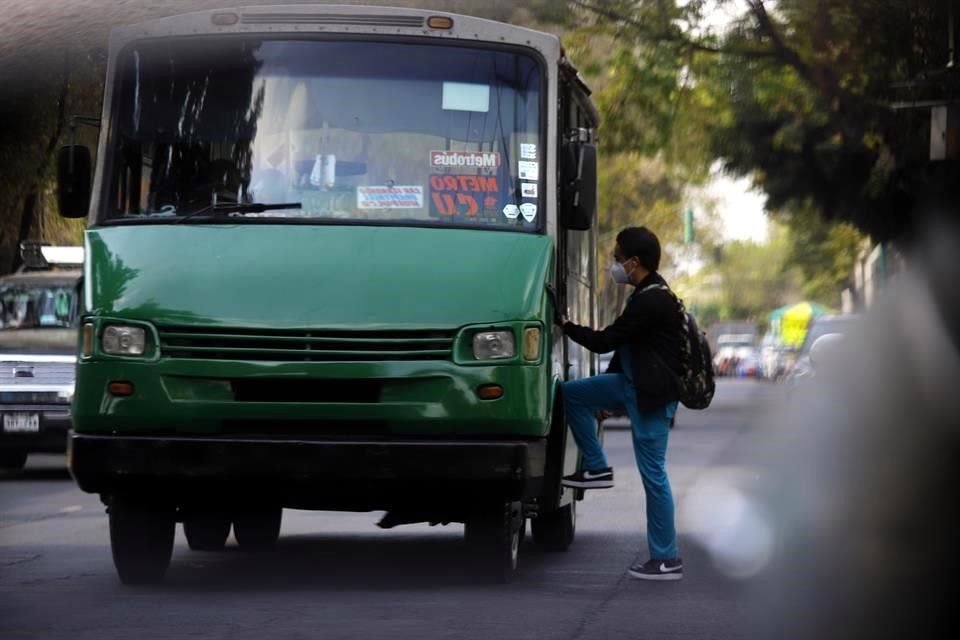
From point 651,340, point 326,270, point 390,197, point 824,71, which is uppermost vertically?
point 824,71

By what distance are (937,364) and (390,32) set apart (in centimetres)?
448

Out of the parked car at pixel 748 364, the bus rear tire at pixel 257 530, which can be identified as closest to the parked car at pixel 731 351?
the parked car at pixel 748 364

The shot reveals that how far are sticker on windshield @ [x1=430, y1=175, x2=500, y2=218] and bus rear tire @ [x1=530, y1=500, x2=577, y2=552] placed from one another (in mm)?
2701

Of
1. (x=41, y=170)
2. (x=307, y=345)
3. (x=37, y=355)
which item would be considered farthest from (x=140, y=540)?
(x=41, y=170)

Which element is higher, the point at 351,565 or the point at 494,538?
the point at 494,538

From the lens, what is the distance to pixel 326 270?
9805 mm

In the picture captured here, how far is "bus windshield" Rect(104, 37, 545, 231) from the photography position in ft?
33.4

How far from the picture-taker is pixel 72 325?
66.3 feet

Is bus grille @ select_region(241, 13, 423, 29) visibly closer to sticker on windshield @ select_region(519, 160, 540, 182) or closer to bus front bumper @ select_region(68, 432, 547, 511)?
sticker on windshield @ select_region(519, 160, 540, 182)

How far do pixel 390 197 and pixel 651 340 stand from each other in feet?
5.11

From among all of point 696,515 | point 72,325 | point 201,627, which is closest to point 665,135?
point 72,325

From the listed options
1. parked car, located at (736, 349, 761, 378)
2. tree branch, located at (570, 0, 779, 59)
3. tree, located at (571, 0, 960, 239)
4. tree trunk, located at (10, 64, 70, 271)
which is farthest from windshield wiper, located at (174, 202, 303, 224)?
parked car, located at (736, 349, 761, 378)

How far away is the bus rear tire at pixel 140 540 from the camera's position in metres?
10.1

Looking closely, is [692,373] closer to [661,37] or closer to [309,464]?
[309,464]
